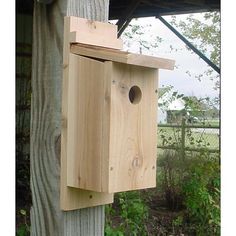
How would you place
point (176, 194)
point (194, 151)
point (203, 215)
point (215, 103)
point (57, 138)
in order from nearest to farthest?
point (57, 138) → point (203, 215) → point (176, 194) → point (194, 151) → point (215, 103)

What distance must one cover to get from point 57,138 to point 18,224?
291 centimetres

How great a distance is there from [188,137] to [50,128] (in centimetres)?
405

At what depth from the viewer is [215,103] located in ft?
18.4

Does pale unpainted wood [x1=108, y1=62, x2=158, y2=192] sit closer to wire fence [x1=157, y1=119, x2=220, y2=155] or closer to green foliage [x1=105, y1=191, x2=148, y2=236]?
green foliage [x1=105, y1=191, x2=148, y2=236]

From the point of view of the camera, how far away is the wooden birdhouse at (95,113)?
1.13 meters

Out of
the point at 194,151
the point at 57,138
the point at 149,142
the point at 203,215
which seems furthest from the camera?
the point at 194,151

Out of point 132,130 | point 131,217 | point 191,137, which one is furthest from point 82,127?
point 191,137

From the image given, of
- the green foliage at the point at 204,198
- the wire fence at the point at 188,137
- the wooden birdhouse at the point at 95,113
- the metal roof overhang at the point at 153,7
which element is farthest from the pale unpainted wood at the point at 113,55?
the wire fence at the point at 188,137

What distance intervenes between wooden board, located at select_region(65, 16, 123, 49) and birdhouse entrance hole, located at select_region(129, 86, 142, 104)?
0.12 meters

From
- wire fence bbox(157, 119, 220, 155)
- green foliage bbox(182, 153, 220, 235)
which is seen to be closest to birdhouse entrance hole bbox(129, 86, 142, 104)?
green foliage bbox(182, 153, 220, 235)

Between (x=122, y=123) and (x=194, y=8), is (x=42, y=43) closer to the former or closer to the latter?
(x=122, y=123)

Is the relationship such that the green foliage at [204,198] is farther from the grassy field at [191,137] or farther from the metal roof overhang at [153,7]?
the metal roof overhang at [153,7]

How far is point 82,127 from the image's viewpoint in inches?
45.5
